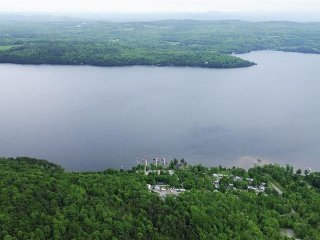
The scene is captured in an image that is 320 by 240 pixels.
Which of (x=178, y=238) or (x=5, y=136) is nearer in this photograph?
(x=178, y=238)

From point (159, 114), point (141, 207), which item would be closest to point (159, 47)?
point (159, 114)

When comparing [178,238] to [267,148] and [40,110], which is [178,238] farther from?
[40,110]

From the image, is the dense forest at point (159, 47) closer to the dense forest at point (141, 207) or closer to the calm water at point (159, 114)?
the calm water at point (159, 114)

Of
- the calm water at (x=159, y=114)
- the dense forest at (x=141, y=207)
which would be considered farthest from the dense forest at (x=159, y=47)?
the dense forest at (x=141, y=207)

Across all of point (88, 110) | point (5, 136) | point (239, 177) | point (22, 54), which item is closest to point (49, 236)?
point (239, 177)

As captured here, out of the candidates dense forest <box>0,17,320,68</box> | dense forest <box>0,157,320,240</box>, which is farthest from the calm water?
dense forest <box>0,157,320,240</box>

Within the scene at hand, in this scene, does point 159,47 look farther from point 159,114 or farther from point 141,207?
point 141,207
